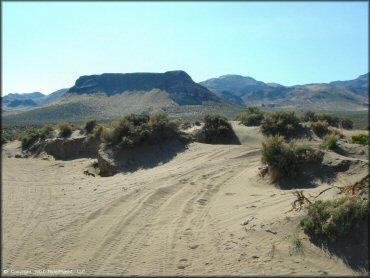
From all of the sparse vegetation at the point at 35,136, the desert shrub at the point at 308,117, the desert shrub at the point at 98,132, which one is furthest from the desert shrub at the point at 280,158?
the sparse vegetation at the point at 35,136

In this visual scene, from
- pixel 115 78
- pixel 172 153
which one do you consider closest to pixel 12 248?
pixel 172 153

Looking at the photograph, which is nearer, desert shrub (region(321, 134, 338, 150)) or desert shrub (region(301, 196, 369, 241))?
desert shrub (region(301, 196, 369, 241))

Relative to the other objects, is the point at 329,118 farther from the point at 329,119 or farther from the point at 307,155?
the point at 307,155

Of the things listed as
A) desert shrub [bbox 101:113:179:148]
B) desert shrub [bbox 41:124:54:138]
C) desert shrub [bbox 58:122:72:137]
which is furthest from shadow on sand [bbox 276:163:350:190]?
desert shrub [bbox 41:124:54:138]

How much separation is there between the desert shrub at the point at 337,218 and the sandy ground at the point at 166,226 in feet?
0.82

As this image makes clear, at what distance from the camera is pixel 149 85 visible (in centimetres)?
10362

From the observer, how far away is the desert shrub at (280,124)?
18406 millimetres

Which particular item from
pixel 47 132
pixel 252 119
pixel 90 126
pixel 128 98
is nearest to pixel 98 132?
pixel 90 126

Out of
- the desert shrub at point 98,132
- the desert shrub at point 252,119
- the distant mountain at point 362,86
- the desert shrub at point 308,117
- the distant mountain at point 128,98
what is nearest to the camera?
the distant mountain at point 362,86

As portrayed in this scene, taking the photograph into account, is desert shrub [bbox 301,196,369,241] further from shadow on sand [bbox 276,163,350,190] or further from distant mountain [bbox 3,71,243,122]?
distant mountain [bbox 3,71,243,122]

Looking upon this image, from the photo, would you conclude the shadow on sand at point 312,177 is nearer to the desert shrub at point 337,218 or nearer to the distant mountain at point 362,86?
the distant mountain at point 362,86

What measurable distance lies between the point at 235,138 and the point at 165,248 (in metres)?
11.6

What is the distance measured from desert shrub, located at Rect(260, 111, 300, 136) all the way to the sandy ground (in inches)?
156

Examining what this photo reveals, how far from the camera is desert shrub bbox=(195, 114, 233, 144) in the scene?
19.2 m
